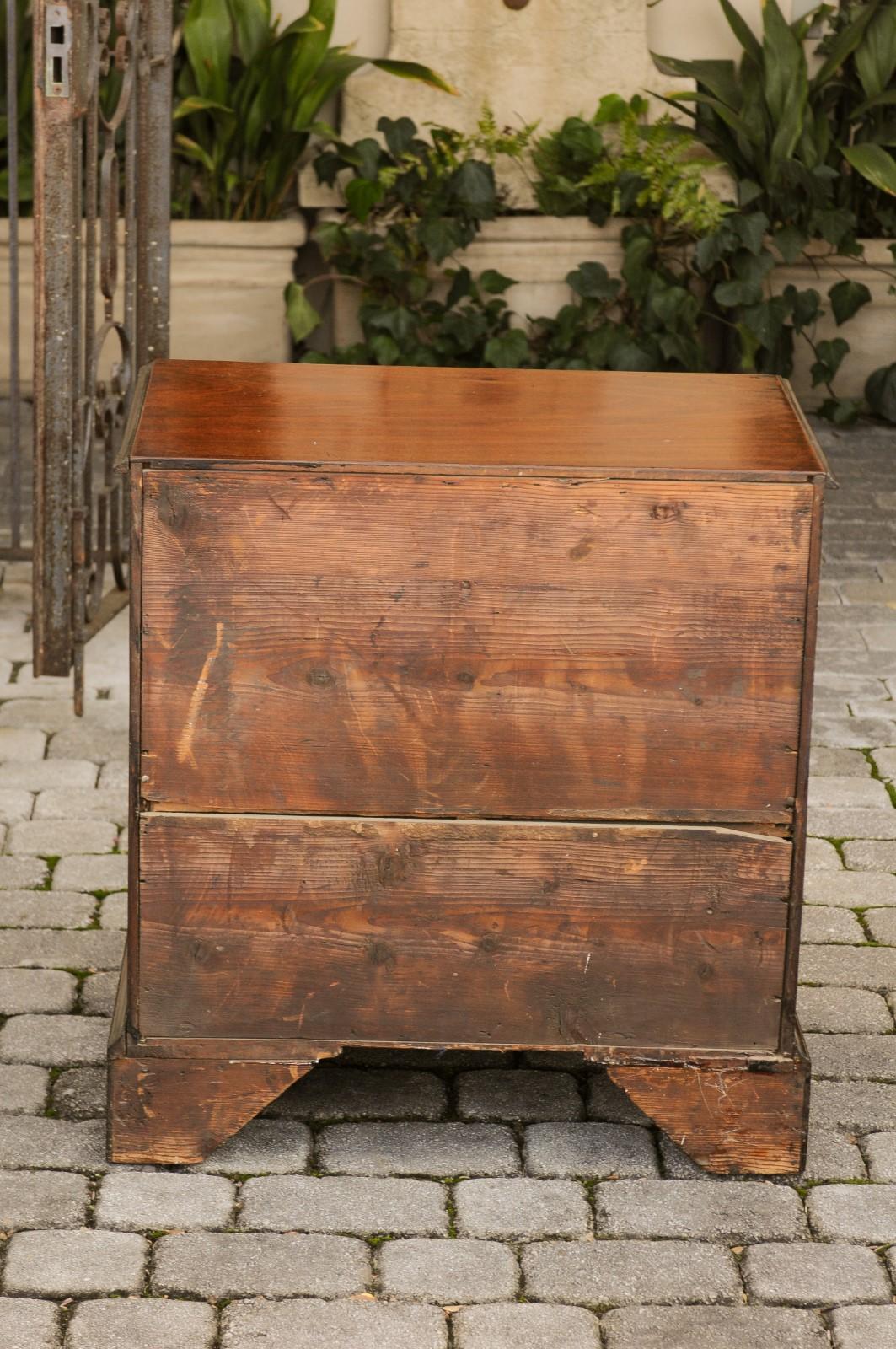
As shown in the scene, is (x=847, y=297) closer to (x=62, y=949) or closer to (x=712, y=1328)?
(x=62, y=949)

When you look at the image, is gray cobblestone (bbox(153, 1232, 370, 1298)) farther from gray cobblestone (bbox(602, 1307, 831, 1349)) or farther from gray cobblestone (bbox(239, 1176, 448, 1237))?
gray cobblestone (bbox(602, 1307, 831, 1349))

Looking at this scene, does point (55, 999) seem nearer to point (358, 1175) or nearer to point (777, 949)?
point (358, 1175)

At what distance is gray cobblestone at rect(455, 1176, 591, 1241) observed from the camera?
251 centimetres

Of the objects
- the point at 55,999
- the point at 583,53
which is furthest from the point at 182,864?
the point at 583,53

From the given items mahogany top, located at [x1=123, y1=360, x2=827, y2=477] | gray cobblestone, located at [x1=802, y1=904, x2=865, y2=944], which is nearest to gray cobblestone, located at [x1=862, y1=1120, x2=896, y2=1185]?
gray cobblestone, located at [x1=802, y1=904, x2=865, y2=944]

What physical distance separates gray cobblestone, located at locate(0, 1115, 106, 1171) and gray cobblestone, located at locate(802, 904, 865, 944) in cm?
139

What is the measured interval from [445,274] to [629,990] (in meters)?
5.07

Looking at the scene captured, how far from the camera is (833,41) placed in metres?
7.31

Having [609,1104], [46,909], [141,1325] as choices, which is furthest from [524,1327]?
[46,909]

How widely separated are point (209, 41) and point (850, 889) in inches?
185

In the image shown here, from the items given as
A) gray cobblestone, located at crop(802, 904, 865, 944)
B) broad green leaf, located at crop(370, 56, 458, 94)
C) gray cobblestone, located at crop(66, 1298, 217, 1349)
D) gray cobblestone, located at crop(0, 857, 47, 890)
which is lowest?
gray cobblestone, located at crop(0, 857, 47, 890)

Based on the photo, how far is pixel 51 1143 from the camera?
2.69 metres

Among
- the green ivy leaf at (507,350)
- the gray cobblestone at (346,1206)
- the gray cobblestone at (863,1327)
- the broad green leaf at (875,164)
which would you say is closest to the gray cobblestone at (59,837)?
the gray cobblestone at (346,1206)

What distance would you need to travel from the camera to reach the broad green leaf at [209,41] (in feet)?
22.7
